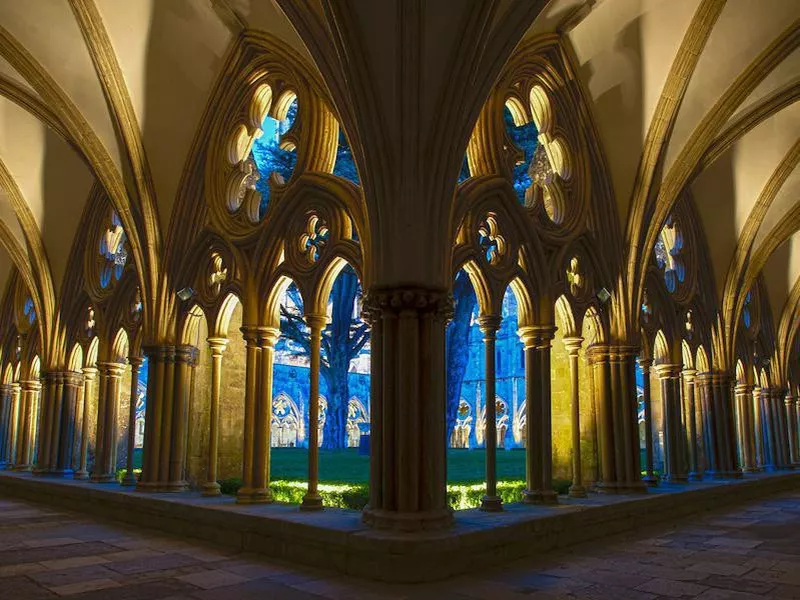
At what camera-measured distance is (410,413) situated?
239 inches

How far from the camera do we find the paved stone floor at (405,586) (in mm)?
4906

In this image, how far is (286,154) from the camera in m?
17.4

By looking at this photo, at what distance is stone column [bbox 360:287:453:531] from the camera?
236 inches

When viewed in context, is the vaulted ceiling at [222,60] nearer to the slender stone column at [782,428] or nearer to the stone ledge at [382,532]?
the stone ledge at [382,532]

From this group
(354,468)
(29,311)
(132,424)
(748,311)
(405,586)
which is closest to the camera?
(405,586)

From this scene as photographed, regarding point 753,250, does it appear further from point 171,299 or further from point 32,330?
point 32,330

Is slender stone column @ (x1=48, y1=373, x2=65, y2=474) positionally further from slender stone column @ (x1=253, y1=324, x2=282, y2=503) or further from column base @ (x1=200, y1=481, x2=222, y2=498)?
slender stone column @ (x1=253, y1=324, x2=282, y2=503)

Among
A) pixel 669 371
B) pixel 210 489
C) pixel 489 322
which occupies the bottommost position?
pixel 210 489

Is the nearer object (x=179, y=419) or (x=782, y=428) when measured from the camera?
(x=179, y=419)

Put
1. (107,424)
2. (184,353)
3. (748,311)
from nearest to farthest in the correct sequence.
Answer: (184,353), (107,424), (748,311)

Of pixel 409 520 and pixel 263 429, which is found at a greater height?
pixel 263 429

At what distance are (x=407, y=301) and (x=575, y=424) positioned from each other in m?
3.64

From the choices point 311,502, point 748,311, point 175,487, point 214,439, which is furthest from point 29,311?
point 748,311

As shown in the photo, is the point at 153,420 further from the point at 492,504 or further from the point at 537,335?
the point at 537,335
